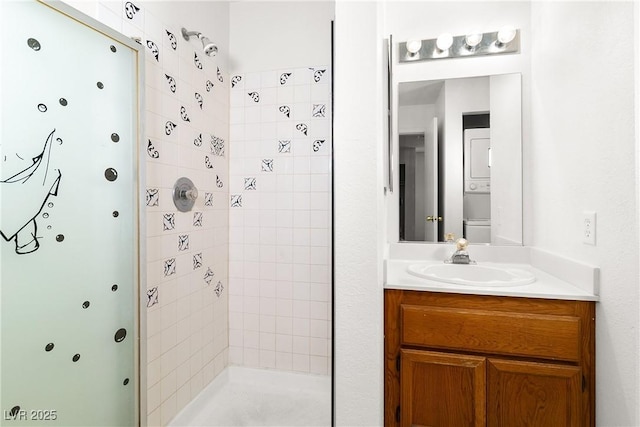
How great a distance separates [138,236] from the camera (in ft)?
4.72

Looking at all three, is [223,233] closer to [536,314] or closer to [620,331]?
[536,314]

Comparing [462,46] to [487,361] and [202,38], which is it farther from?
[487,361]

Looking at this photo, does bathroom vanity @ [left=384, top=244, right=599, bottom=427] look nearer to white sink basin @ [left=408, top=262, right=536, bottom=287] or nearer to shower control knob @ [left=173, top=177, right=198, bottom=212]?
white sink basin @ [left=408, top=262, right=536, bottom=287]

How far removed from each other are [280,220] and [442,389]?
1.38 metres

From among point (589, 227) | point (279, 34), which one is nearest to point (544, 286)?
point (589, 227)

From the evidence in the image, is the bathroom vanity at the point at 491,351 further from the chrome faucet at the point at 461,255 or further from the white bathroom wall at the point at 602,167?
the chrome faucet at the point at 461,255

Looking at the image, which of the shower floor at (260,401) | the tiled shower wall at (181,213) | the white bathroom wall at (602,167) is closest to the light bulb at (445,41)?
the white bathroom wall at (602,167)

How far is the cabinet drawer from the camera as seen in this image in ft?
4.02

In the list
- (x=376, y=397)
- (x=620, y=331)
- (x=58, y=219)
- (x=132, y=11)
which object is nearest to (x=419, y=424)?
(x=376, y=397)

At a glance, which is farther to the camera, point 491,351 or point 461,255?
point 461,255

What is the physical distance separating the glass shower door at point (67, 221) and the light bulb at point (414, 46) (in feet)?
4.73

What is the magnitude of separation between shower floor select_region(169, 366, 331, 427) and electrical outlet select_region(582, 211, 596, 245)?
1.59 meters

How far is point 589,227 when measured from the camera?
4.00 ft

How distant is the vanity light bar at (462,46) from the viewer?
1854 mm
